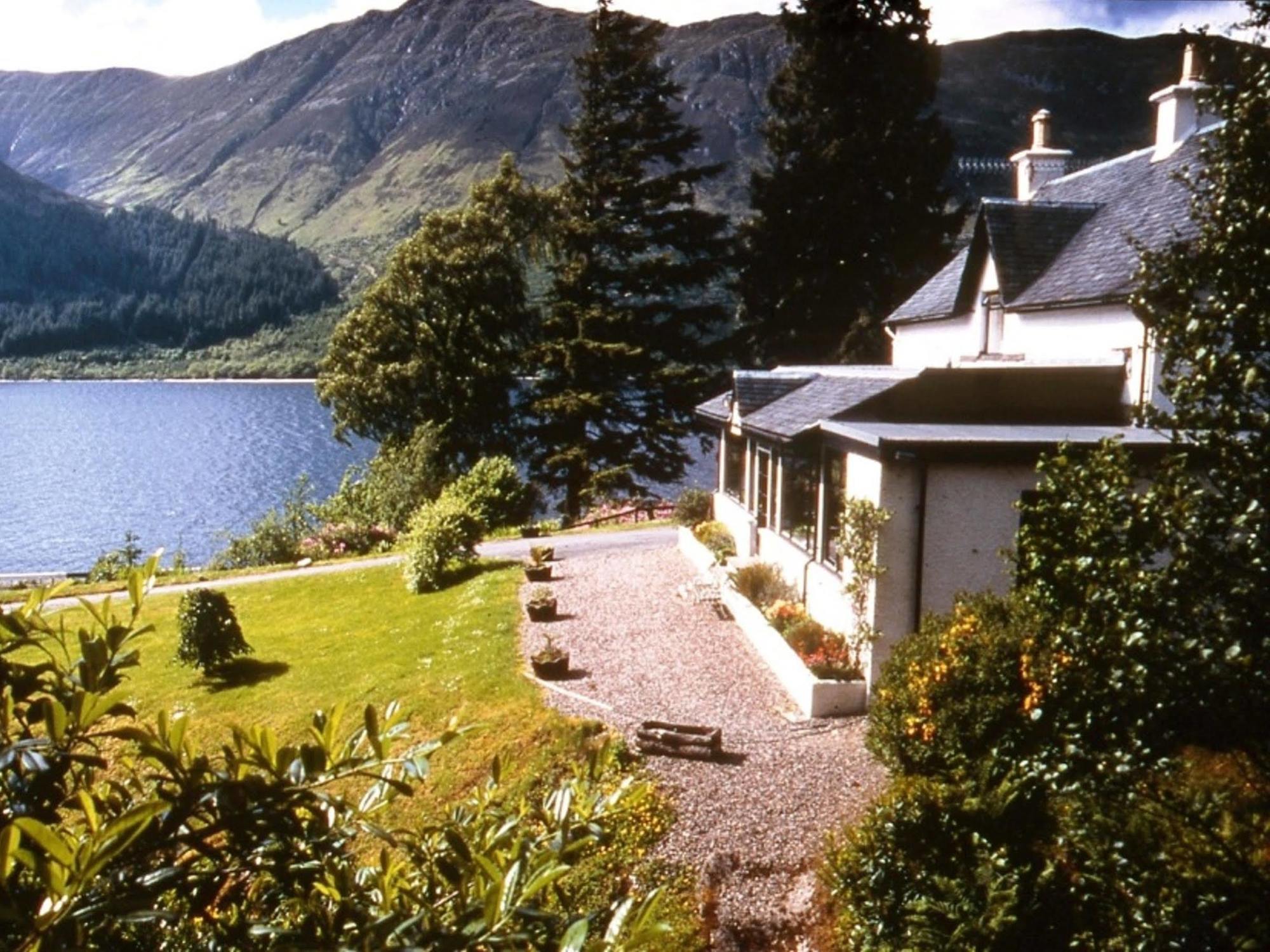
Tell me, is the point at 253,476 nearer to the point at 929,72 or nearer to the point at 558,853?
the point at 929,72

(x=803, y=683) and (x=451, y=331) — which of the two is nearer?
(x=803, y=683)

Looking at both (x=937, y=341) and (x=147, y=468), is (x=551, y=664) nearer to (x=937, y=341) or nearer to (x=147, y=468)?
(x=937, y=341)

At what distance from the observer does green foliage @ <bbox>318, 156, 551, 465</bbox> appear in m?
40.8

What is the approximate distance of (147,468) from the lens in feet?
259

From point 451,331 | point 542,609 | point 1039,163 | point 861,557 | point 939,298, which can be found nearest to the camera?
point 861,557

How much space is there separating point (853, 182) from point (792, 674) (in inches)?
1078

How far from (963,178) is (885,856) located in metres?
50.5

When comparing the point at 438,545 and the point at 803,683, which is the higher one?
the point at 803,683

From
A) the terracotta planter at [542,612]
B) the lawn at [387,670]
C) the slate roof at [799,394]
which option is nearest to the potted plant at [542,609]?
the terracotta planter at [542,612]

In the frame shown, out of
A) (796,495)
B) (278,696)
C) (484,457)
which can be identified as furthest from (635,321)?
(278,696)

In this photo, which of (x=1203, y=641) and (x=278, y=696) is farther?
(x=278, y=696)

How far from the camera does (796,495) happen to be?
61.3 feet

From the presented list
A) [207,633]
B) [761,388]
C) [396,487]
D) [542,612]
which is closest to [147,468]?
[396,487]

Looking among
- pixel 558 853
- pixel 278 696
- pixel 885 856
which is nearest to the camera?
pixel 558 853
